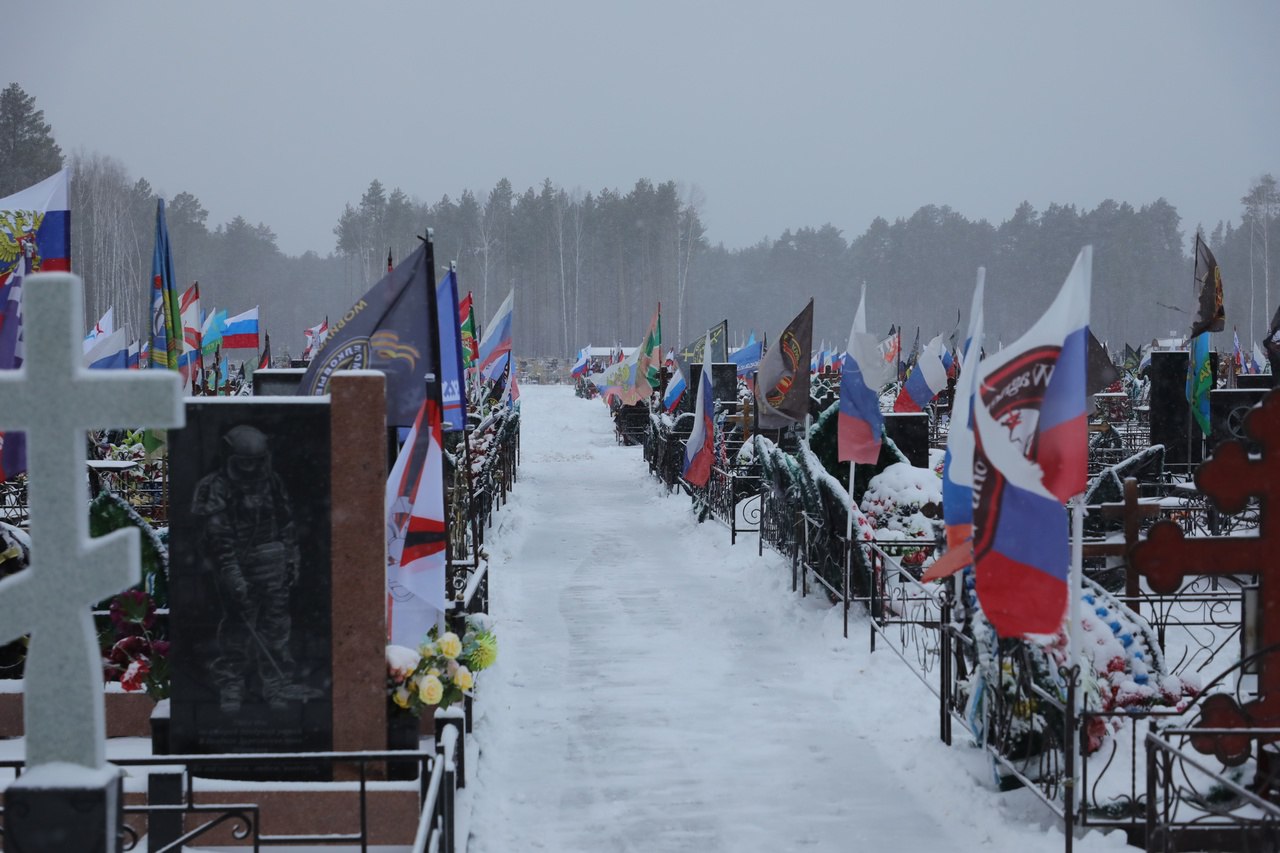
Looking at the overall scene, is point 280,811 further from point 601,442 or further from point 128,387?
point 601,442

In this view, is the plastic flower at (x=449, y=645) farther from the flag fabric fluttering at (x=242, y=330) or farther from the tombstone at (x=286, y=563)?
the flag fabric fluttering at (x=242, y=330)

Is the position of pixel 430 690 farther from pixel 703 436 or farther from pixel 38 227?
pixel 703 436

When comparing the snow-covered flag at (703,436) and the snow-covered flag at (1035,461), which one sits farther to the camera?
the snow-covered flag at (703,436)

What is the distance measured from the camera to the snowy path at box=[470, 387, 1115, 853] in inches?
267

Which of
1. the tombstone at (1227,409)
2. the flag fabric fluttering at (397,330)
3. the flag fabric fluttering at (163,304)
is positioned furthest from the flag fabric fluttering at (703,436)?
the flag fabric fluttering at (397,330)

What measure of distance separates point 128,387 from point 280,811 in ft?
12.1

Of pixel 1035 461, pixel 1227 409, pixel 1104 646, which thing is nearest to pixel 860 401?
pixel 1104 646

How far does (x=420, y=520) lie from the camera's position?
7285 millimetres

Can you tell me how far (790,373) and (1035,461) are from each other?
861cm

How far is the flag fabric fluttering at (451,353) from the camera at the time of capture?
940 centimetres

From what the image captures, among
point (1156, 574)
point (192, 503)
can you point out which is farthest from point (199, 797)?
point (1156, 574)

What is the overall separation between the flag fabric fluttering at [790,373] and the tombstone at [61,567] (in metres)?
10.6

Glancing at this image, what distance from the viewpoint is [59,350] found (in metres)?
3.34

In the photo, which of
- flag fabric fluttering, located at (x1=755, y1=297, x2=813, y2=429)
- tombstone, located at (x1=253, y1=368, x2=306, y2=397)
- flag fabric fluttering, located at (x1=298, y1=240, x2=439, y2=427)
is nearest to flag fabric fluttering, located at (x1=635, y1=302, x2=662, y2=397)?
flag fabric fluttering, located at (x1=755, y1=297, x2=813, y2=429)
